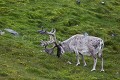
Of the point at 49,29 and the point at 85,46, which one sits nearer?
the point at 85,46

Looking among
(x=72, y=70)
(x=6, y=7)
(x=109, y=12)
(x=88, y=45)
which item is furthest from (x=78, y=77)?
Result: (x=109, y=12)

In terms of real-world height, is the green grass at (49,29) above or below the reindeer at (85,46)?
below

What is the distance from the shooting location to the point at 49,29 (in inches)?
1747

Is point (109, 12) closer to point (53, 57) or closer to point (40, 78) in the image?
point (53, 57)

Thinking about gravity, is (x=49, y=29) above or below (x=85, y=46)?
below

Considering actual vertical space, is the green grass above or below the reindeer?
below

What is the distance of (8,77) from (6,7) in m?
28.2

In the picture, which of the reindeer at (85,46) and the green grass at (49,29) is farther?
the reindeer at (85,46)

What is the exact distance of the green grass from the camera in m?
27.5

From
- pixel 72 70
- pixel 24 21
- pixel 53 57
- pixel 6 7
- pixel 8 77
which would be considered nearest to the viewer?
pixel 8 77

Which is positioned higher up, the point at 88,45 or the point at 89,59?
the point at 88,45

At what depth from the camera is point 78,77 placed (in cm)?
2738

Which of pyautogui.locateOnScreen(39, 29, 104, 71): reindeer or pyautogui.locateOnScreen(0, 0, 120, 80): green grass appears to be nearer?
pyautogui.locateOnScreen(0, 0, 120, 80): green grass

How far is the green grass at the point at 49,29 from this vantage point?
27.5 meters
